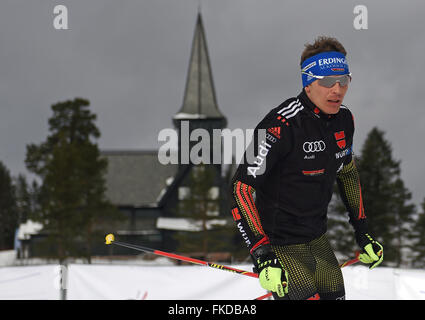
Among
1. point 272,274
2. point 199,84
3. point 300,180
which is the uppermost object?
point 199,84

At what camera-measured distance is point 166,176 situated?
56750 millimetres

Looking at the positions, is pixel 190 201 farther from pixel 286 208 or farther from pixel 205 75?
pixel 286 208

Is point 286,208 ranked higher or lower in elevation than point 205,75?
lower

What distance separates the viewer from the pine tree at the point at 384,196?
39450 millimetres

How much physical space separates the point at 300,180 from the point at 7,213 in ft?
286

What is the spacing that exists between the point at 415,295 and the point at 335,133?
16.4 feet

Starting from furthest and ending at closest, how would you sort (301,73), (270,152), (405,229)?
(405,229) < (301,73) < (270,152)

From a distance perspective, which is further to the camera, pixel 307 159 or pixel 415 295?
pixel 415 295

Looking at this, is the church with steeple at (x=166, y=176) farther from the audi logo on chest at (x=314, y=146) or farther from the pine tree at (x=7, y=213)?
the audi logo on chest at (x=314, y=146)

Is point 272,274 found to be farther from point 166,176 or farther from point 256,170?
point 166,176

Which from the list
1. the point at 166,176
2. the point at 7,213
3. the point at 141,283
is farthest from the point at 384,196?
the point at 7,213

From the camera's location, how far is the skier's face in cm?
350

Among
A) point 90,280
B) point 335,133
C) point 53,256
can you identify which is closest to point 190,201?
point 53,256

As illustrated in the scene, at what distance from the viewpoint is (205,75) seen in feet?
188
